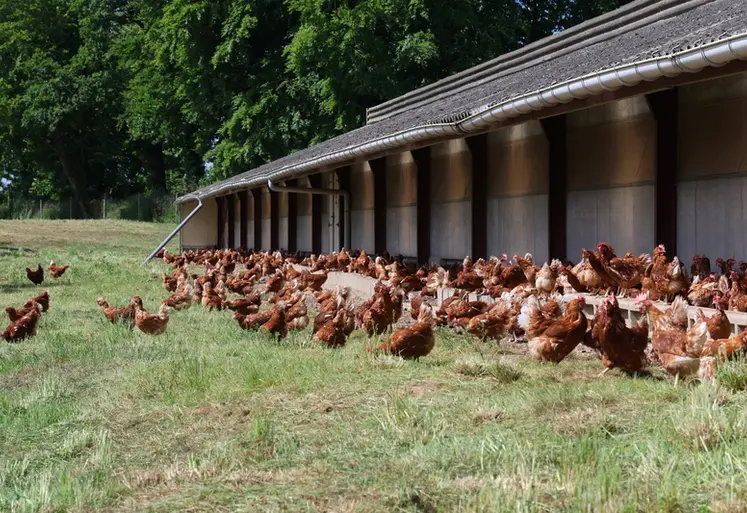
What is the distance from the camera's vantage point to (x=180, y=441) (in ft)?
18.0

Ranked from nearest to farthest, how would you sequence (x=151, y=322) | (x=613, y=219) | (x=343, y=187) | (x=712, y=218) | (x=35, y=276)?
1. (x=712, y=218)
2. (x=151, y=322)
3. (x=613, y=219)
4. (x=35, y=276)
5. (x=343, y=187)

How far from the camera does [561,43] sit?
1490cm

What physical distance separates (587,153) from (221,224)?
26.3m

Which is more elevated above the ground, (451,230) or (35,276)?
(451,230)

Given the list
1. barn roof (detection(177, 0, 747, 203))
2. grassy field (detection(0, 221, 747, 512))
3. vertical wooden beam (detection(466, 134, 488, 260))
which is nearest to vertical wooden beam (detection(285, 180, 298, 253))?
barn roof (detection(177, 0, 747, 203))

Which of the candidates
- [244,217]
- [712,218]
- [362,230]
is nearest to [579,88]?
[712,218]

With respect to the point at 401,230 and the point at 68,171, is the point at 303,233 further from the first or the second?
the point at 68,171

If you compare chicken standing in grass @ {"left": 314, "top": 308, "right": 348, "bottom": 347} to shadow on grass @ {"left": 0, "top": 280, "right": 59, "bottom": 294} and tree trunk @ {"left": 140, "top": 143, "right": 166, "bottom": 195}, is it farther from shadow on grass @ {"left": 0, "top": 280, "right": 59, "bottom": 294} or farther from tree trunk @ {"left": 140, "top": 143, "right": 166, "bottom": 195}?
tree trunk @ {"left": 140, "top": 143, "right": 166, "bottom": 195}

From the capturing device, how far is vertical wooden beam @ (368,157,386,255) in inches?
704

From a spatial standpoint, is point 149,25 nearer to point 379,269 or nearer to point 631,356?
point 379,269

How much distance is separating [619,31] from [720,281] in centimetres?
630

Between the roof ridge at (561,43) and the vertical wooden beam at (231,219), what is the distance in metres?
13.4

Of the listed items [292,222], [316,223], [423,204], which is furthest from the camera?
[292,222]

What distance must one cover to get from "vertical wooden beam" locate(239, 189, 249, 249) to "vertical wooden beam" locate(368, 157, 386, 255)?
1308 cm
